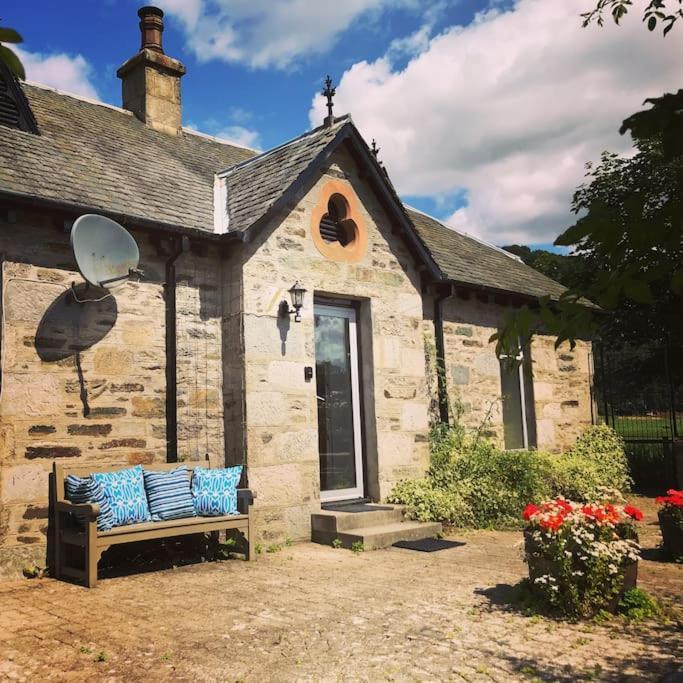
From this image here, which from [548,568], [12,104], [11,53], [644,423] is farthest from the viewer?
[644,423]

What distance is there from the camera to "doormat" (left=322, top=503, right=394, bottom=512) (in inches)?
334

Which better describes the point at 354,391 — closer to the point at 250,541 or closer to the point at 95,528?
the point at 250,541

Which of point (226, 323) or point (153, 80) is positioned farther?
point (153, 80)

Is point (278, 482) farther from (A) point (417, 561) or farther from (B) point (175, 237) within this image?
(B) point (175, 237)

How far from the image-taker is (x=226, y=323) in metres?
8.19

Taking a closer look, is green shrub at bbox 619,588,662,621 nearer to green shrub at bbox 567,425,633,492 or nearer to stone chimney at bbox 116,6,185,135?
green shrub at bbox 567,425,633,492

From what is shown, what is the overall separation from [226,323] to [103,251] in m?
1.77

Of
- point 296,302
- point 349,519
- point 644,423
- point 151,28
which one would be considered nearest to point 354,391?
point 296,302

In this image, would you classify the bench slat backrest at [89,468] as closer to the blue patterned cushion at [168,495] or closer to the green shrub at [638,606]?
the blue patterned cushion at [168,495]

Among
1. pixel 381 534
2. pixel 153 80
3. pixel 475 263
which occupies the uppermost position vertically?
pixel 153 80

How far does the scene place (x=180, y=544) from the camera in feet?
23.7

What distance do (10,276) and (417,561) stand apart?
4.89 metres

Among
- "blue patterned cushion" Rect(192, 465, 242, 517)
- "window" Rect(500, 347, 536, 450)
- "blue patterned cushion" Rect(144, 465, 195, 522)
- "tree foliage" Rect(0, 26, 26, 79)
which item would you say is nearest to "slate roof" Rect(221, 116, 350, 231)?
"blue patterned cushion" Rect(192, 465, 242, 517)

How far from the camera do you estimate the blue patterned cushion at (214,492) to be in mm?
6867
